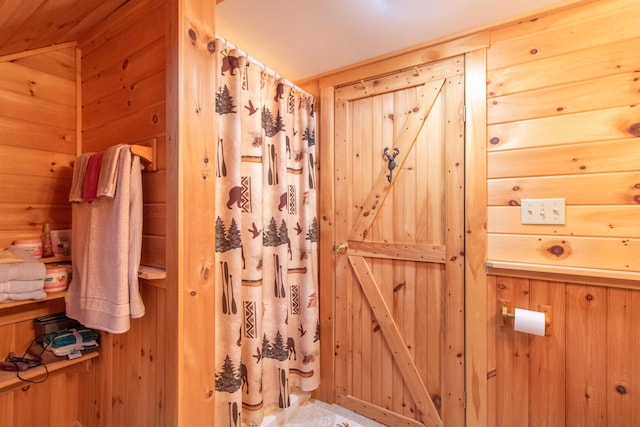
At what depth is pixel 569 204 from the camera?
1.36m

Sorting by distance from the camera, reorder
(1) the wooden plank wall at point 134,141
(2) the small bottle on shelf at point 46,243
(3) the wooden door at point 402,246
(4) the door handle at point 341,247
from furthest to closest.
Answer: (4) the door handle at point 341,247 → (3) the wooden door at point 402,246 → (2) the small bottle on shelf at point 46,243 → (1) the wooden plank wall at point 134,141

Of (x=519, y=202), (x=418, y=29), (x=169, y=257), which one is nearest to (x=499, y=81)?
(x=418, y=29)

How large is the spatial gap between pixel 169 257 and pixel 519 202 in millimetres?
1699

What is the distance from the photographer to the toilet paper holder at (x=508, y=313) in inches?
55.7

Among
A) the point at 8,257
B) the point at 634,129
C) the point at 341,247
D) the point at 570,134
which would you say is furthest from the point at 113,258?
the point at 634,129

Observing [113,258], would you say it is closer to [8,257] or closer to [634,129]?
[8,257]

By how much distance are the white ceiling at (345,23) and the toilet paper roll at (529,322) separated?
150 centimetres

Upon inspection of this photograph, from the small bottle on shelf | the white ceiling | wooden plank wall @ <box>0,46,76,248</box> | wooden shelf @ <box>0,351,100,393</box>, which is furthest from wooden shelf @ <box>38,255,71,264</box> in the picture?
the white ceiling

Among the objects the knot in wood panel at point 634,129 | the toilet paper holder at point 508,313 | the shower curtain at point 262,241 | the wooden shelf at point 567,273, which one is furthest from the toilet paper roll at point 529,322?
the shower curtain at point 262,241

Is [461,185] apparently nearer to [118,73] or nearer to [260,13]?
[260,13]

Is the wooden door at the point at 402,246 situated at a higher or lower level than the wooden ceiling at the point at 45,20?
lower

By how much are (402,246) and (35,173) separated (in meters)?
2.05

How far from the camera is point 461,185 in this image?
5.30ft

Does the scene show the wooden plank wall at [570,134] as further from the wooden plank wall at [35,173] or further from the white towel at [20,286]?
the wooden plank wall at [35,173]
